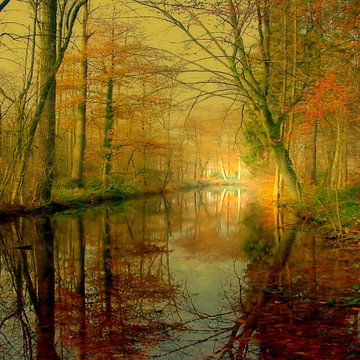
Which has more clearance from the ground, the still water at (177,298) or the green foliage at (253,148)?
the green foliage at (253,148)

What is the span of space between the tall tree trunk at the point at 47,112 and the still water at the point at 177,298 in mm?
4871

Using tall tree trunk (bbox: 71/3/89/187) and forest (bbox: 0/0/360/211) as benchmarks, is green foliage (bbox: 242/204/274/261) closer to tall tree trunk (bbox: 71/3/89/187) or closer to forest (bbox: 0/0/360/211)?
forest (bbox: 0/0/360/211)

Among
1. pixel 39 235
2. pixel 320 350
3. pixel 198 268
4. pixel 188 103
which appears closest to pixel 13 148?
pixel 39 235

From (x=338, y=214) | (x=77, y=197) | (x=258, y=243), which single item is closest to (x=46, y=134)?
(x=77, y=197)

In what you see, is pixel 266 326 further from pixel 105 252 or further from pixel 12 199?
pixel 12 199

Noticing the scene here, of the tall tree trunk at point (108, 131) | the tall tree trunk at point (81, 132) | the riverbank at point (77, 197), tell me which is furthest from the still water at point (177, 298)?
the tall tree trunk at point (108, 131)

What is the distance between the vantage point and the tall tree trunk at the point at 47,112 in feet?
48.0

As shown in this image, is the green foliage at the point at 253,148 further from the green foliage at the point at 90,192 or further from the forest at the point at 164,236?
the green foliage at the point at 90,192

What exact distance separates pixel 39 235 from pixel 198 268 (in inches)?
193

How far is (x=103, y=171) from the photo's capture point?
23188 mm

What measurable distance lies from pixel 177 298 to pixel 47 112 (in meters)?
12.0

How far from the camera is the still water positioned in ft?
12.2

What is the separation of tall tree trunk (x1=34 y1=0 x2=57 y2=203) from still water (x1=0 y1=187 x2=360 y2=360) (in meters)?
4.87

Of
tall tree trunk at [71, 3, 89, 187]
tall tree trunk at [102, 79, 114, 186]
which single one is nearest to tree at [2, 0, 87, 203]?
tall tree trunk at [71, 3, 89, 187]
